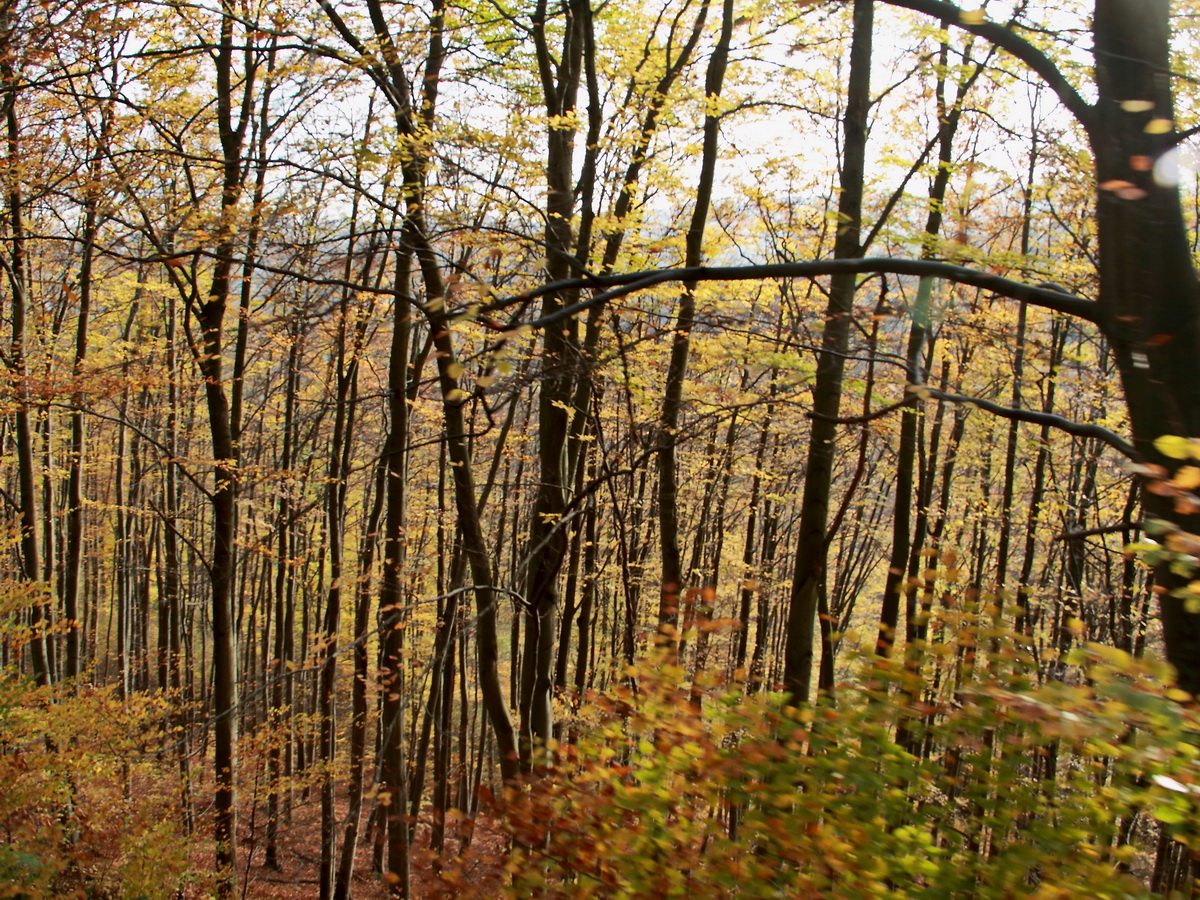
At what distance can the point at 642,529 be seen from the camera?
14406 mm

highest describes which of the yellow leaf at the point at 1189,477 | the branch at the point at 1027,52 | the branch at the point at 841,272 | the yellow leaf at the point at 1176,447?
the branch at the point at 1027,52

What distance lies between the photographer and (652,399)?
728 cm

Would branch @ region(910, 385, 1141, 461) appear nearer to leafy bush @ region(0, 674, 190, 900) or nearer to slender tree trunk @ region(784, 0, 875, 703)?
slender tree trunk @ region(784, 0, 875, 703)

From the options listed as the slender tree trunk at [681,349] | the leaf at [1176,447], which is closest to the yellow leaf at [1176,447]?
the leaf at [1176,447]

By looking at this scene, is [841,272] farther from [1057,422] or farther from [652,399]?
[652,399]

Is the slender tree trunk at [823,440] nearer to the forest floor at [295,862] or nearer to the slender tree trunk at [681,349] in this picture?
the slender tree trunk at [681,349]

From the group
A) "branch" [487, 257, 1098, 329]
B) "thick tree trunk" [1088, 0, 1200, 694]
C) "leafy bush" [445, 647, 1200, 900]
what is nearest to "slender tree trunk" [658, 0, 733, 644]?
"branch" [487, 257, 1098, 329]

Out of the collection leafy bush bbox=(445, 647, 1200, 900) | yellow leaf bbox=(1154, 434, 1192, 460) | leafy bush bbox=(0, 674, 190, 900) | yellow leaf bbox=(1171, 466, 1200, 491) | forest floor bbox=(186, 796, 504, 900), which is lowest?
forest floor bbox=(186, 796, 504, 900)

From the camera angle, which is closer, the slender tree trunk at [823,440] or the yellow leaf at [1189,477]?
the yellow leaf at [1189,477]

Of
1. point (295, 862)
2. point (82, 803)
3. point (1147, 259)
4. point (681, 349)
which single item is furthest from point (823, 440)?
point (295, 862)

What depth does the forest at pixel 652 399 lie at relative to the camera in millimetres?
2244

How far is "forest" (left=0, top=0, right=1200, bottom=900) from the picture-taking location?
7.36ft

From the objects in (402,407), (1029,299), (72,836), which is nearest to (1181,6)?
(1029,299)

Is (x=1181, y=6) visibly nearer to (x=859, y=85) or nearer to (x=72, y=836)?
(x=859, y=85)
